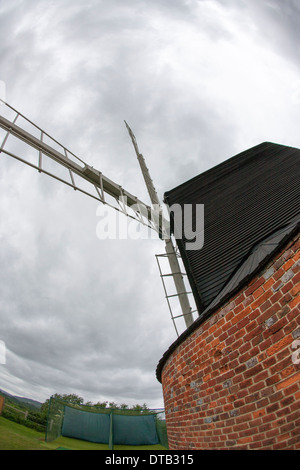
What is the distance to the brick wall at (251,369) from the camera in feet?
5.51

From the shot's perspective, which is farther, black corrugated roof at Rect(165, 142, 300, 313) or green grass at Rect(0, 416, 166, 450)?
green grass at Rect(0, 416, 166, 450)

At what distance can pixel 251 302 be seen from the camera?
2043mm

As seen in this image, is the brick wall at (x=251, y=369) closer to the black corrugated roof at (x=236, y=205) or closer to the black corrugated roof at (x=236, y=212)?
the black corrugated roof at (x=236, y=212)

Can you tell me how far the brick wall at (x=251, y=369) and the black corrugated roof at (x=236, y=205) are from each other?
45.1 inches

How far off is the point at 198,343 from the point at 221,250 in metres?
2.68

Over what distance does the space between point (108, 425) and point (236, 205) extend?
13.4 m

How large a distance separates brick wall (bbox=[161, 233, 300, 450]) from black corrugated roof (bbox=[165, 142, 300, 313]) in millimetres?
1145

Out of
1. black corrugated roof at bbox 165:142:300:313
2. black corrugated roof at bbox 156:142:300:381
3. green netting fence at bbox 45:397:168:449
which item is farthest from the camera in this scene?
green netting fence at bbox 45:397:168:449

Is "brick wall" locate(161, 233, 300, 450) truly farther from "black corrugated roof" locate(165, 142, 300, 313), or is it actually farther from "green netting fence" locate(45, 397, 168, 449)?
"green netting fence" locate(45, 397, 168, 449)

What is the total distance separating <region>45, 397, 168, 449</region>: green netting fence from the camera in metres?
11.3

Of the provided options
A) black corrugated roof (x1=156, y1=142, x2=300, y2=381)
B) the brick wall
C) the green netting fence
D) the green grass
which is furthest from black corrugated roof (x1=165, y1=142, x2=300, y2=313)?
the green netting fence
